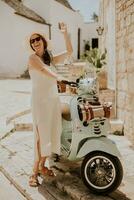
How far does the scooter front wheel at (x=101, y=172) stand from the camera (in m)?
4.43

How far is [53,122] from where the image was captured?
500cm

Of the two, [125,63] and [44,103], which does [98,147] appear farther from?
[125,63]

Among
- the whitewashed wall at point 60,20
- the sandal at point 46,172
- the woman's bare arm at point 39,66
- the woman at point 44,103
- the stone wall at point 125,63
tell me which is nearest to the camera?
the woman's bare arm at point 39,66

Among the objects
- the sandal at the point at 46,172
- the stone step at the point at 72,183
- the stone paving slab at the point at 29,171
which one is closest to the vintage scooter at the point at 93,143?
the stone step at the point at 72,183

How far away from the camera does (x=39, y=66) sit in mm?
4746

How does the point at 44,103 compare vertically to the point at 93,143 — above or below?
above

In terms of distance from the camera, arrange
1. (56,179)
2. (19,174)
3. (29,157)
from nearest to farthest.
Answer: (56,179)
(19,174)
(29,157)

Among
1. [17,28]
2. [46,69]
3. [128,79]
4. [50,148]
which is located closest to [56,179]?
[50,148]

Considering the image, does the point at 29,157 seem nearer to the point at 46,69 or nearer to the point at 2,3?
the point at 46,69

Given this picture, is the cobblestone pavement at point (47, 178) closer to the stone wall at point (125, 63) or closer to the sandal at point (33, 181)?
the sandal at point (33, 181)

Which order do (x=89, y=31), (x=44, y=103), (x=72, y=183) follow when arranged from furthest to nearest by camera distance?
(x=89, y=31), (x=72, y=183), (x=44, y=103)

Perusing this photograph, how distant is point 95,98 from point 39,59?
839 millimetres

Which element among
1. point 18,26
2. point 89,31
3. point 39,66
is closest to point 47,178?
point 39,66

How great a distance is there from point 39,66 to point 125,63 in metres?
3.26
